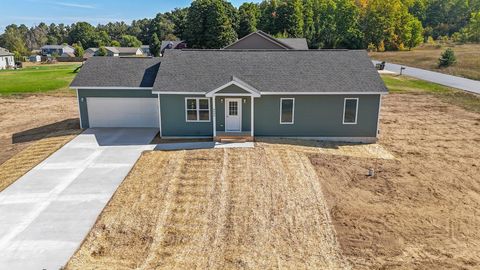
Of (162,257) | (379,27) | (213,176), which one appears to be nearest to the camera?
(162,257)

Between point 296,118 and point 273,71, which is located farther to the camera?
point 273,71

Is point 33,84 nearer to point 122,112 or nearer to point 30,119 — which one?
point 30,119

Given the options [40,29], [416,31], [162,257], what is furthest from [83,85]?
[40,29]

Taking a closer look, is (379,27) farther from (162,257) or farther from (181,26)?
(162,257)

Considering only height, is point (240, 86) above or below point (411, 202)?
above

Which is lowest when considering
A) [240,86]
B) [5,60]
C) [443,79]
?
[443,79]

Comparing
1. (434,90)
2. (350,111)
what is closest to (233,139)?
(350,111)
